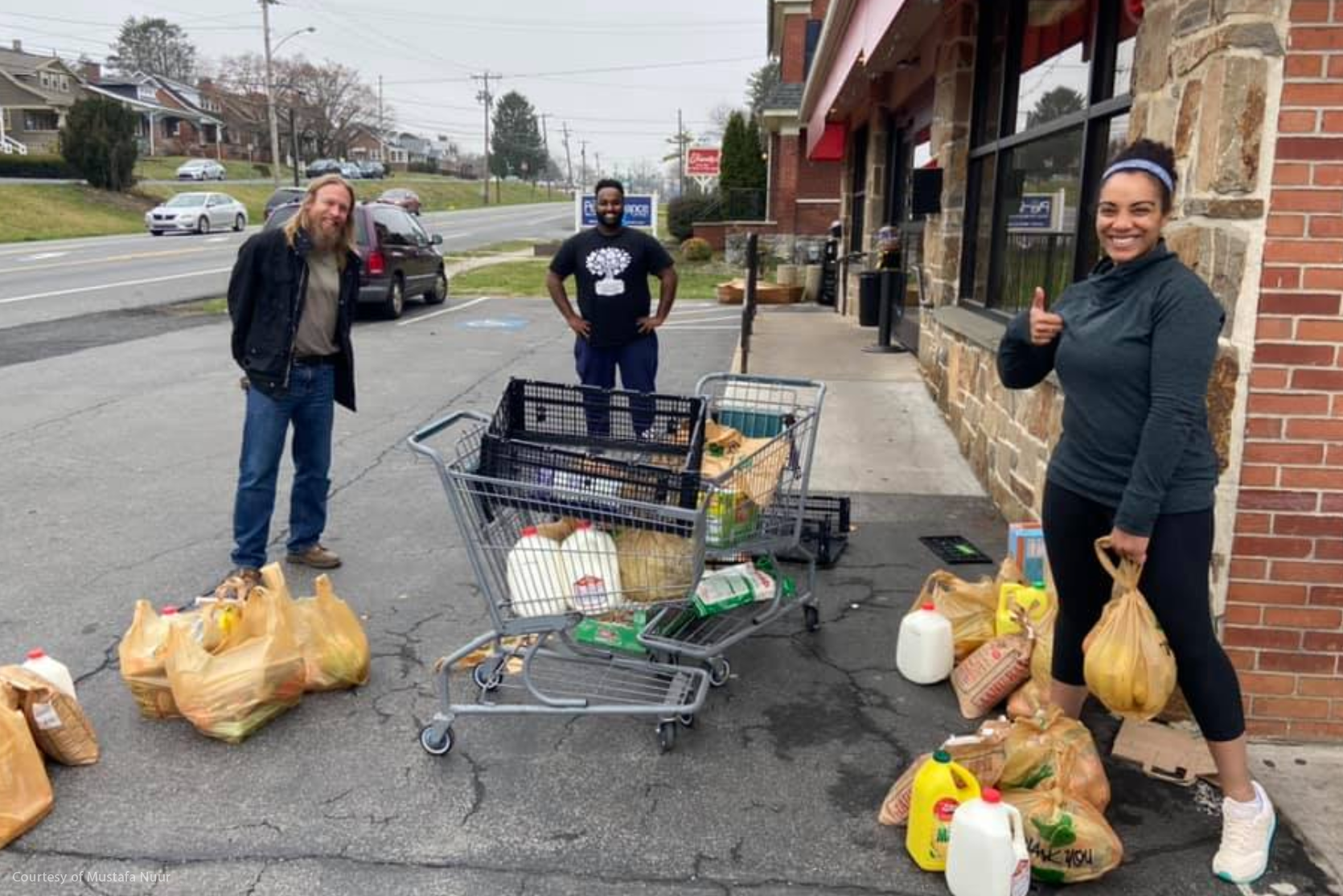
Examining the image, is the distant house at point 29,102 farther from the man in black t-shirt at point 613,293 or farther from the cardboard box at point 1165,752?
the cardboard box at point 1165,752

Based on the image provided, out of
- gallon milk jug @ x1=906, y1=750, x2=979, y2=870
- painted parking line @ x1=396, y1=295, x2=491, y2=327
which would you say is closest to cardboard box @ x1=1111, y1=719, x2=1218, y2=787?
gallon milk jug @ x1=906, y1=750, x2=979, y2=870

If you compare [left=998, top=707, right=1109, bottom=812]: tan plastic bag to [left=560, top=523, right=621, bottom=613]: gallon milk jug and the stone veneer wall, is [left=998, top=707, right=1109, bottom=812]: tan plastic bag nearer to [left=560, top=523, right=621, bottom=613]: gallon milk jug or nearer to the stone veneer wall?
the stone veneer wall

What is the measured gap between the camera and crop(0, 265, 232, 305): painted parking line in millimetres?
17594

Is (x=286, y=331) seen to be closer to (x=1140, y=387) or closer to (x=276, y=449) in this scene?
(x=276, y=449)

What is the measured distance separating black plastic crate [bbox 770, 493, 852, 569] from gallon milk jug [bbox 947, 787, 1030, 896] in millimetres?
2427

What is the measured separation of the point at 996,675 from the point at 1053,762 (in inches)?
31.0

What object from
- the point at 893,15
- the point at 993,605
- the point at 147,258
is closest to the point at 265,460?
the point at 993,605

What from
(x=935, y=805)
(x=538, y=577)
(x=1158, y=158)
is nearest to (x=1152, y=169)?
(x=1158, y=158)

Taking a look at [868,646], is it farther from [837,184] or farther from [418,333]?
[837,184]

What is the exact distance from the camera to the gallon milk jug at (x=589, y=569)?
11.9 ft

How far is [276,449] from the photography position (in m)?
4.97

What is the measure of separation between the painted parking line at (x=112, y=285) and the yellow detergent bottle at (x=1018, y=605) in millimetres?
17524

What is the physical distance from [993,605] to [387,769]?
2454 millimetres

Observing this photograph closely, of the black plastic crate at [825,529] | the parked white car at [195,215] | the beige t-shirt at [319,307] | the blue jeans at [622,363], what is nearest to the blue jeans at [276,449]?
the beige t-shirt at [319,307]
